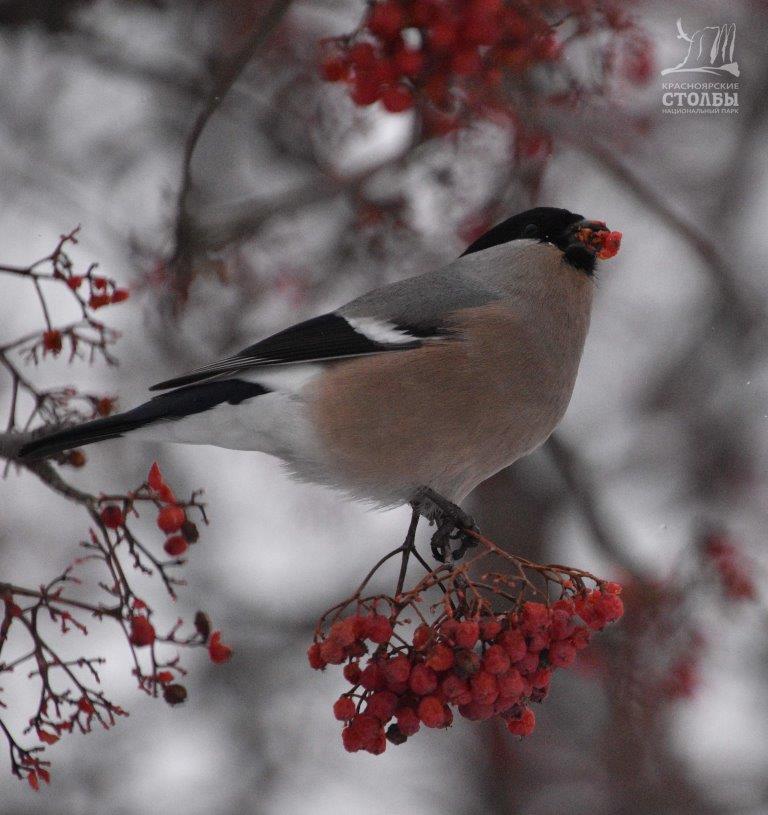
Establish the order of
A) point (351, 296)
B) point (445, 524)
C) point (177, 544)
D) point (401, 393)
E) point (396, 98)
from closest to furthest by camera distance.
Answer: point (177, 544)
point (396, 98)
point (445, 524)
point (401, 393)
point (351, 296)

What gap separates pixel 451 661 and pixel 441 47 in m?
1.42

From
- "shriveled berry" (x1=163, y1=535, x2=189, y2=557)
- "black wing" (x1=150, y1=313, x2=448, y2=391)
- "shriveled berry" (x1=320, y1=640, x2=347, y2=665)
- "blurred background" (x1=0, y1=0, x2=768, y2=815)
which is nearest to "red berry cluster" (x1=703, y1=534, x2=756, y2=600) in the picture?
"blurred background" (x1=0, y1=0, x2=768, y2=815)

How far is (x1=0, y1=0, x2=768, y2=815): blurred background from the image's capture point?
320cm

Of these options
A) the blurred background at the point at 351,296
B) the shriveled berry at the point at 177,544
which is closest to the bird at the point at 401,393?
the blurred background at the point at 351,296

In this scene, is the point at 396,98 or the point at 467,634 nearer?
the point at 467,634

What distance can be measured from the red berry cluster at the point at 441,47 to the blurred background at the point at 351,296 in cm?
16

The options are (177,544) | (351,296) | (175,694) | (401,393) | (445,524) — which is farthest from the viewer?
(351,296)

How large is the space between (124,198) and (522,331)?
1902 mm

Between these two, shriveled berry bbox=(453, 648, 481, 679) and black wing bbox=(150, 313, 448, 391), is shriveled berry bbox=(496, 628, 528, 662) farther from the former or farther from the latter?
black wing bbox=(150, 313, 448, 391)

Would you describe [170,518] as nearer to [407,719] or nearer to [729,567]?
→ [407,719]

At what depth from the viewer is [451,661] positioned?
188cm

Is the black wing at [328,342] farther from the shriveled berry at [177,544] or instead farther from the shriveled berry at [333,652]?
the shriveled berry at [333,652]

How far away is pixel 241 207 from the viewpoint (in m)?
3.17

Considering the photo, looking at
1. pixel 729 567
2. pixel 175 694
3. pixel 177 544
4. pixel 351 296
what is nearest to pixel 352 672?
pixel 175 694
